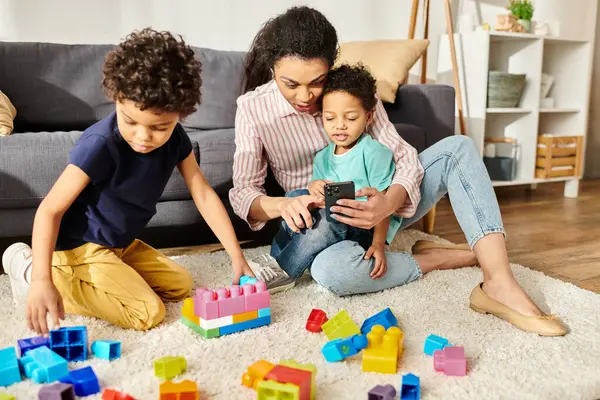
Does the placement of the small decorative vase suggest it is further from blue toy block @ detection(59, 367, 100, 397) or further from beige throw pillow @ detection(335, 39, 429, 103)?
blue toy block @ detection(59, 367, 100, 397)

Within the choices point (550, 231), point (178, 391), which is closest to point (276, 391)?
point (178, 391)

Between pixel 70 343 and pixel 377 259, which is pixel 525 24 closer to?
pixel 377 259

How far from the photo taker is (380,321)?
1.19 m

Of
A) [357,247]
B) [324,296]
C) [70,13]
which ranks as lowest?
[324,296]

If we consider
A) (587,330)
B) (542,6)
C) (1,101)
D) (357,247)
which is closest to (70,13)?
(1,101)

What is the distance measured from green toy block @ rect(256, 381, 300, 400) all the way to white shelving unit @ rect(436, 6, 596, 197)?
216 centimetres

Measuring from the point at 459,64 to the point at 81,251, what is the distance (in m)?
2.15

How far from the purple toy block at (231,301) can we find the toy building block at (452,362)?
41 cm

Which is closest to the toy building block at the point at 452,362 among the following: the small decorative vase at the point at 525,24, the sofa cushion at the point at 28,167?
the sofa cushion at the point at 28,167

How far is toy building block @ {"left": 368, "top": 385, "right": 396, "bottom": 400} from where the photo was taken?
2.92 ft

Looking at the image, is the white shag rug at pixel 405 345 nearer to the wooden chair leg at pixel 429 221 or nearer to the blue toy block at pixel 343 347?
the blue toy block at pixel 343 347

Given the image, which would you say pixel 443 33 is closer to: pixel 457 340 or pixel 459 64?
pixel 459 64

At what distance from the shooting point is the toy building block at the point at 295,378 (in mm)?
889

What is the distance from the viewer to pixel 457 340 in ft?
3.86
